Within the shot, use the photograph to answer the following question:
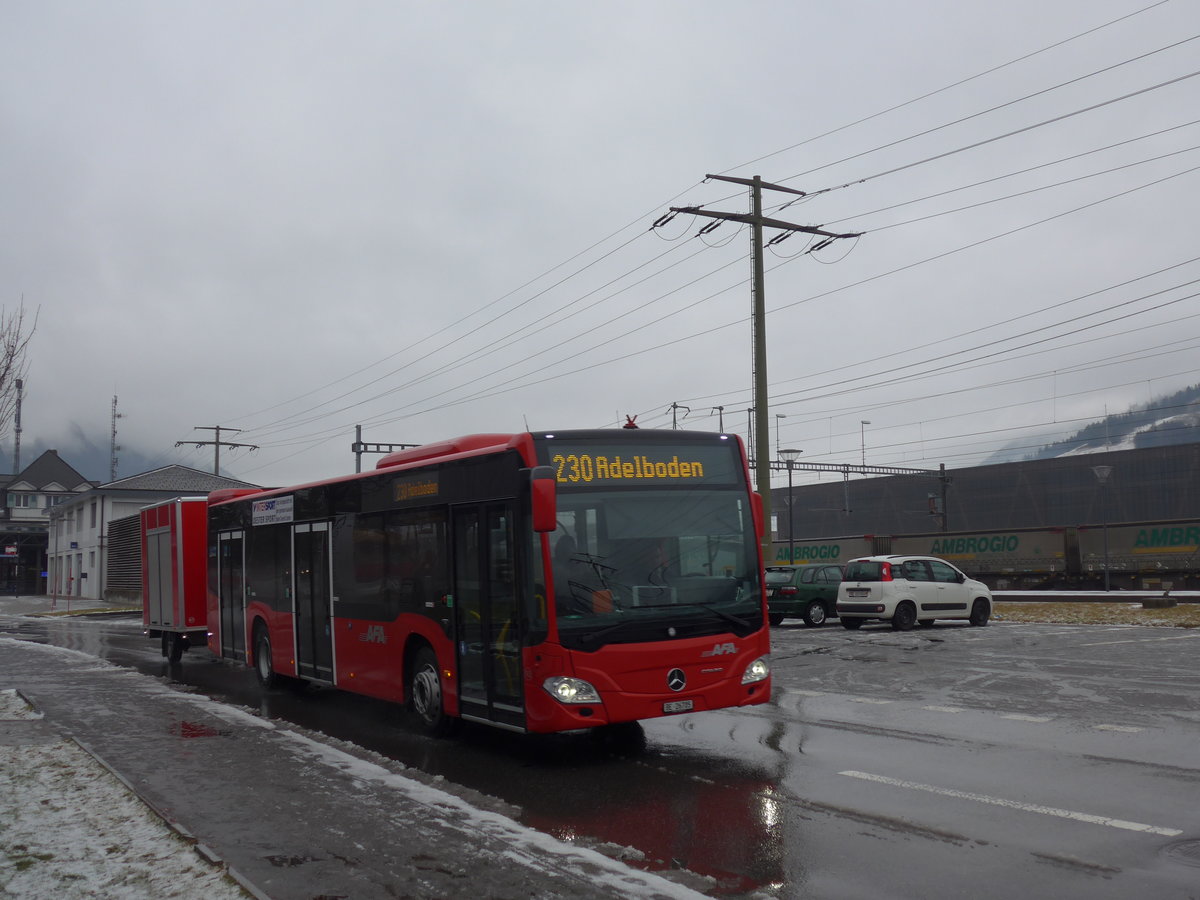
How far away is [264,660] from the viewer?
1590 cm

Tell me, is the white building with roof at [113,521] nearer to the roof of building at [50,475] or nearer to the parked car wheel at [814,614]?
the parked car wheel at [814,614]

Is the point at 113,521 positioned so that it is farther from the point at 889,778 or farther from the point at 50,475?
the point at 50,475

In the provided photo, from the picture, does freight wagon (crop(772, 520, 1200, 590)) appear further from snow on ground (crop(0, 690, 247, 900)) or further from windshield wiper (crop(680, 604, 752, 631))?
snow on ground (crop(0, 690, 247, 900))

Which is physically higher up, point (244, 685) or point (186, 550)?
point (186, 550)

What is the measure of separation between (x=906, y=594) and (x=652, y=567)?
15.9 metres

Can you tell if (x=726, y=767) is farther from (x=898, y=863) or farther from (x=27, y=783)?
(x=27, y=783)

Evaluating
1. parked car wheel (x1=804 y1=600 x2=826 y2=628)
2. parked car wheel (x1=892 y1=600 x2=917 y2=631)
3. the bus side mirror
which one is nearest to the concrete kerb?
the bus side mirror

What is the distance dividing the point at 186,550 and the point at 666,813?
47.7ft

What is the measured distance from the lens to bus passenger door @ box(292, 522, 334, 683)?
521 inches

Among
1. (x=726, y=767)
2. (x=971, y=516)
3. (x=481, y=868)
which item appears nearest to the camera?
(x=481, y=868)

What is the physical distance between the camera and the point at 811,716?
11.5 m

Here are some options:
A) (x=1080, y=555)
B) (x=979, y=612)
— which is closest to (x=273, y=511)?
(x=979, y=612)

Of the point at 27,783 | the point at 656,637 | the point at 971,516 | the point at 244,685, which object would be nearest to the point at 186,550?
the point at 244,685

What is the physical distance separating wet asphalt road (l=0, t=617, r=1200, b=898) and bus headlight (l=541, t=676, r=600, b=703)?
2.11 feet
